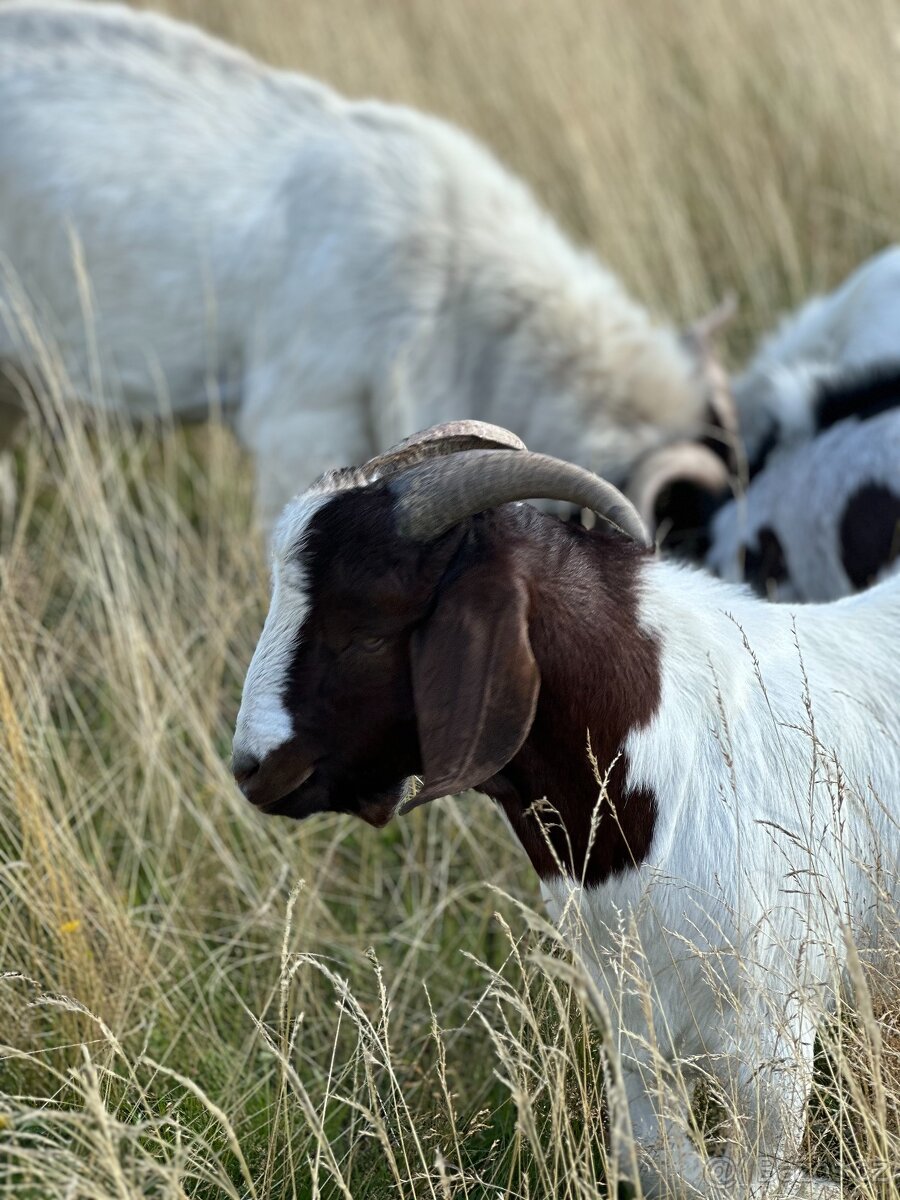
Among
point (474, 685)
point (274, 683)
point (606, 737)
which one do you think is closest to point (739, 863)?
point (606, 737)

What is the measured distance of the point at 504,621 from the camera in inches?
91.3

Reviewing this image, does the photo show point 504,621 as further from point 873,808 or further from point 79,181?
point 79,181

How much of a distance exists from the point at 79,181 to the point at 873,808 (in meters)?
3.78

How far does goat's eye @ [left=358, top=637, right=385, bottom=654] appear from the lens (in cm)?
243

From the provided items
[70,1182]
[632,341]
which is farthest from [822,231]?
[70,1182]

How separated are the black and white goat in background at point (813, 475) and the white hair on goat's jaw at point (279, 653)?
87.8 inches

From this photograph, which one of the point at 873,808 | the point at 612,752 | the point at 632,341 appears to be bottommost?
the point at 873,808

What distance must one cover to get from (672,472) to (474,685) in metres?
2.75

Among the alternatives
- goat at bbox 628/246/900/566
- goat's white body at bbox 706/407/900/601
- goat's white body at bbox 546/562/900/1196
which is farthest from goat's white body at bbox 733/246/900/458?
goat's white body at bbox 546/562/900/1196

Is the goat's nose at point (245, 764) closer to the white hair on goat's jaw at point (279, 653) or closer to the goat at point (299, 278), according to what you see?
the white hair on goat's jaw at point (279, 653)

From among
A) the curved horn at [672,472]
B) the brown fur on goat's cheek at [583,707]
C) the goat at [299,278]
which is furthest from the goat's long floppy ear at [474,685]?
the goat at [299,278]

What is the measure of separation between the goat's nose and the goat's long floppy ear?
307mm

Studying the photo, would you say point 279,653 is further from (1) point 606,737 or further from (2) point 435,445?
(1) point 606,737

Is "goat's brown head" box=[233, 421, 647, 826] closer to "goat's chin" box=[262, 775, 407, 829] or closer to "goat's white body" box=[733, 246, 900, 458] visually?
"goat's chin" box=[262, 775, 407, 829]
